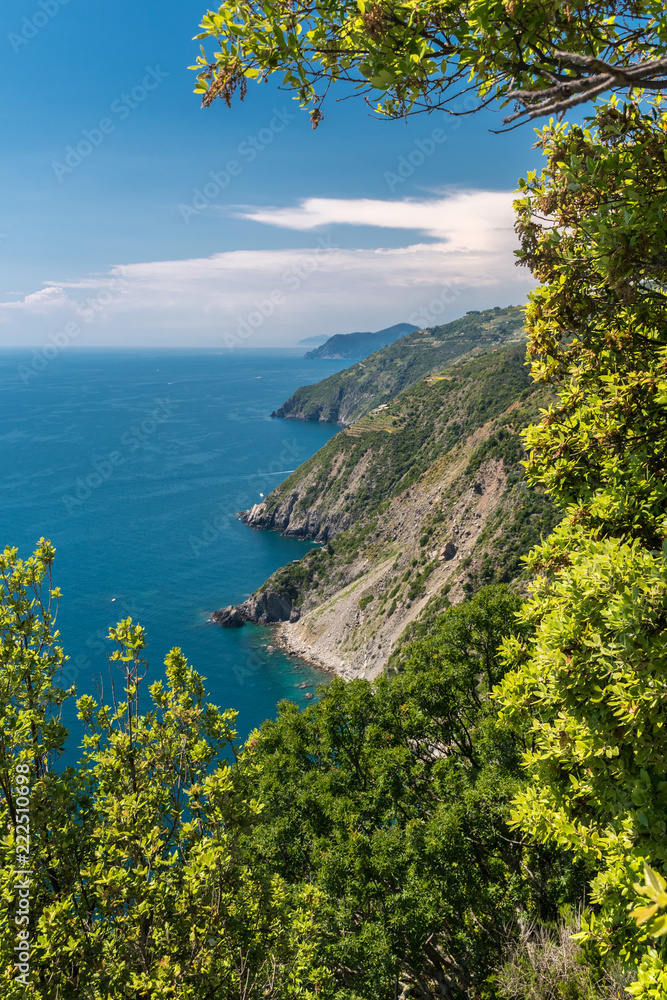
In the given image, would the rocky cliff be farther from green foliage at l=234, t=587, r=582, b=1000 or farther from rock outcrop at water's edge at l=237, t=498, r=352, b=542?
green foliage at l=234, t=587, r=582, b=1000

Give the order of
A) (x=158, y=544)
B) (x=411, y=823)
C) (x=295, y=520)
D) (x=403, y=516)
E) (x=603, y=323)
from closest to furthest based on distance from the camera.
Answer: (x=603, y=323) → (x=411, y=823) → (x=403, y=516) → (x=158, y=544) → (x=295, y=520)

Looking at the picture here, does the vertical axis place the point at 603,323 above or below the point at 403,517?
above

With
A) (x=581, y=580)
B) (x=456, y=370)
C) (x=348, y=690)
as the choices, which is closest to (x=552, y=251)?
(x=581, y=580)

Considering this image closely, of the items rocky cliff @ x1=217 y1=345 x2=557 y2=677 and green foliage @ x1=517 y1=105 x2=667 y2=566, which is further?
rocky cliff @ x1=217 y1=345 x2=557 y2=677

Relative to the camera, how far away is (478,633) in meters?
21.5

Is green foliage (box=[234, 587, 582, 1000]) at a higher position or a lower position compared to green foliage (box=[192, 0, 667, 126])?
lower

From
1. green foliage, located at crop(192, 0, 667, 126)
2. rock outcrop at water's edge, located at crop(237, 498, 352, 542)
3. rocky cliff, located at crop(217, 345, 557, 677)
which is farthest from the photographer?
rock outcrop at water's edge, located at crop(237, 498, 352, 542)

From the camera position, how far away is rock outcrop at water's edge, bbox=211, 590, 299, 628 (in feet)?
306

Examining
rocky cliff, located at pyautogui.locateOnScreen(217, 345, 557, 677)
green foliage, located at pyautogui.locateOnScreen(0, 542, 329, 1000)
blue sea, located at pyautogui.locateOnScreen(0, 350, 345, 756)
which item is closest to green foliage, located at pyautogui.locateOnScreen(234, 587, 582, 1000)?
green foliage, located at pyautogui.locateOnScreen(0, 542, 329, 1000)

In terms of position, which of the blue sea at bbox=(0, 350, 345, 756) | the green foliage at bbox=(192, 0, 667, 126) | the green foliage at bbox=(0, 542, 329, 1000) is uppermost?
the green foliage at bbox=(192, 0, 667, 126)

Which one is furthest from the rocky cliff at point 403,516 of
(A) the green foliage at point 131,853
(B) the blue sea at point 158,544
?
(A) the green foliage at point 131,853

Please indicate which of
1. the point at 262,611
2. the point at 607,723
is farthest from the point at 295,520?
the point at 607,723

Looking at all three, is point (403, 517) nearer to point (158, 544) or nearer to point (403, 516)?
point (403, 516)

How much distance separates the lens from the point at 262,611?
Result: 9619 cm
